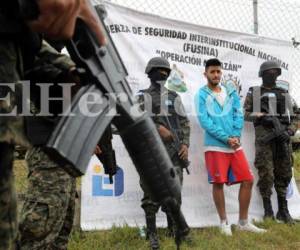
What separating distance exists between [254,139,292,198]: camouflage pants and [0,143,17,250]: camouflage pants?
3.81 metres

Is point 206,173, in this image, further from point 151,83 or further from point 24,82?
point 24,82

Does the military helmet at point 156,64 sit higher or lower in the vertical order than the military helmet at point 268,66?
lower

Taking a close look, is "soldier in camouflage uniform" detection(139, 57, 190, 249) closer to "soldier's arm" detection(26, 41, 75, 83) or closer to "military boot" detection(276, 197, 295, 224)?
"military boot" detection(276, 197, 295, 224)

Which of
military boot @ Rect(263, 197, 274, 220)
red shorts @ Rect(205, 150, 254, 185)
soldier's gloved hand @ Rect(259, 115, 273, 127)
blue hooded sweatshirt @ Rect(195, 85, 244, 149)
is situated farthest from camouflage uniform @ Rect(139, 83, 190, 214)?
military boot @ Rect(263, 197, 274, 220)

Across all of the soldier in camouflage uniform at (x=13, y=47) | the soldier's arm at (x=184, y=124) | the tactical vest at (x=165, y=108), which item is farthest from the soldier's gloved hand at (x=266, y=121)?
the soldier in camouflage uniform at (x=13, y=47)

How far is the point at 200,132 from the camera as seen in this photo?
14.6 feet

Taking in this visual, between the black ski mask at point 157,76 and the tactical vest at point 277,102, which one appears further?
the tactical vest at point 277,102

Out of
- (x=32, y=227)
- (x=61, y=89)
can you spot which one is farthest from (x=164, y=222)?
(x=61, y=89)

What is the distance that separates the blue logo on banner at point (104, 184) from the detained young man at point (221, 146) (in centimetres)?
89

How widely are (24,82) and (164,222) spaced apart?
305cm

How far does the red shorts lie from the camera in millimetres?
4156

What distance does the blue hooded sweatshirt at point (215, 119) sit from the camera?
4164 mm

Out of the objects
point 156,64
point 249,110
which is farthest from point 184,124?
point 249,110

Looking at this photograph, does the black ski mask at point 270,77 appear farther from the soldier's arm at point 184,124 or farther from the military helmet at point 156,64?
the military helmet at point 156,64
